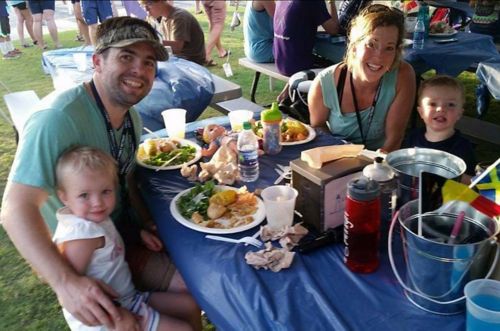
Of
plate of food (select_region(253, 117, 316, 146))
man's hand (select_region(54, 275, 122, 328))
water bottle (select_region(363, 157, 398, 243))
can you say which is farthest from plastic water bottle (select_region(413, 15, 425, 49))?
man's hand (select_region(54, 275, 122, 328))

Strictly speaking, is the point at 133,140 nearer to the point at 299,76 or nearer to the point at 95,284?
the point at 95,284

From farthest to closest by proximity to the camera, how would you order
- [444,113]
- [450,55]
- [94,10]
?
[94,10]
[450,55]
[444,113]

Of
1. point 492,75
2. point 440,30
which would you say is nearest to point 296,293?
point 492,75

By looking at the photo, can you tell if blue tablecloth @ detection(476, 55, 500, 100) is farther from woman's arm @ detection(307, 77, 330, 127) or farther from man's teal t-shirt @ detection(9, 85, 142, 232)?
man's teal t-shirt @ detection(9, 85, 142, 232)

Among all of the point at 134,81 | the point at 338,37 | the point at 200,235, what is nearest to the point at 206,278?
the point at 200,235

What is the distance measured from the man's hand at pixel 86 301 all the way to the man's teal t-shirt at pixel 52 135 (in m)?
0.38

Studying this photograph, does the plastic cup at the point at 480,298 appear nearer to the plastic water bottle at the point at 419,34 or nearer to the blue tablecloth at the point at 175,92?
the blue tablecloth at the point at 175,92

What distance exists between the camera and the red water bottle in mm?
1128

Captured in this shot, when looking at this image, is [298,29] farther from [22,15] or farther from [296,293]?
[22,15]

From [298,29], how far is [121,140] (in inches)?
112

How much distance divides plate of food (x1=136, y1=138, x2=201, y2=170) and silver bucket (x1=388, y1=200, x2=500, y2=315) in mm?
1221

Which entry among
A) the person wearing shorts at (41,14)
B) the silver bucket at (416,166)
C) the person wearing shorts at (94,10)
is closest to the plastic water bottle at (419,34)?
the silver bucket at (416,166)

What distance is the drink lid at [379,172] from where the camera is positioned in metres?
1.32

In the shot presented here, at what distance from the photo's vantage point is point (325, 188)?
1.35 m
